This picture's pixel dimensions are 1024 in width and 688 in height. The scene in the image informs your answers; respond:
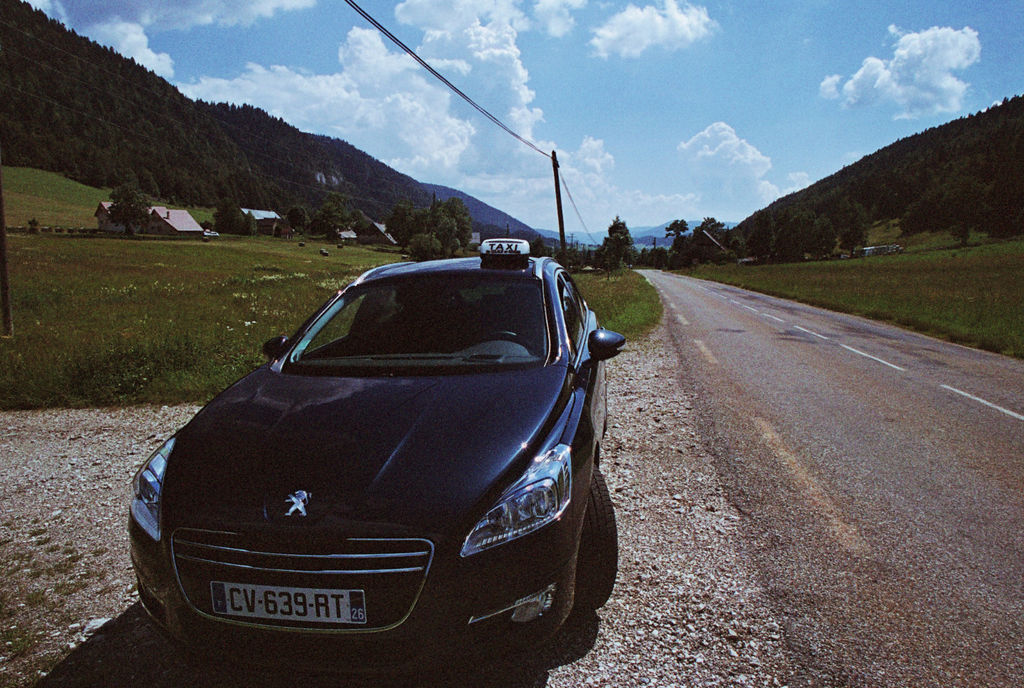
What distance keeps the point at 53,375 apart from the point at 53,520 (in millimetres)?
4638

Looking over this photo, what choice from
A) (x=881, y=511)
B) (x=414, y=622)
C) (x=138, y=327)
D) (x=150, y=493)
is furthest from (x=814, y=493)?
(x=138, y=327)

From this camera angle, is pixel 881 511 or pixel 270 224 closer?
pixel 881 511

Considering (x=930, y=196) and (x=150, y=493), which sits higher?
(x=930, y=196)

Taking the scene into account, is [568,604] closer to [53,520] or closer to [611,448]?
[611,448]

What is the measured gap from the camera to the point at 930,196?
98812 mm

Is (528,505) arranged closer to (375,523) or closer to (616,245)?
(375,523)

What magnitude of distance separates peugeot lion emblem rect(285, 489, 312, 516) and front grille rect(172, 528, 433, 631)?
100 mm

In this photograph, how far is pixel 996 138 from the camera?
315 ft

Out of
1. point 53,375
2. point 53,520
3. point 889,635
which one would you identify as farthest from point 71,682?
point 53,375

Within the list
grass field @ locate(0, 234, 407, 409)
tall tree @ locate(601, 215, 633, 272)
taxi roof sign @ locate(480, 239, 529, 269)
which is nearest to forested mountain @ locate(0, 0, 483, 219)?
tall tree @ locate(601, 215, 633, 272)

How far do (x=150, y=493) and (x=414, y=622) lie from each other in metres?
1.23

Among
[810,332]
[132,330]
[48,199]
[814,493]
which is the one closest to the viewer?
[814,493]

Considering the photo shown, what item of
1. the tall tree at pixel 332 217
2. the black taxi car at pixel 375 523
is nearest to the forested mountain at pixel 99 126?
the tall tree at pixel 332 217

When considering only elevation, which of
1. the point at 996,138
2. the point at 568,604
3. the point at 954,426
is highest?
the point at 996,138
